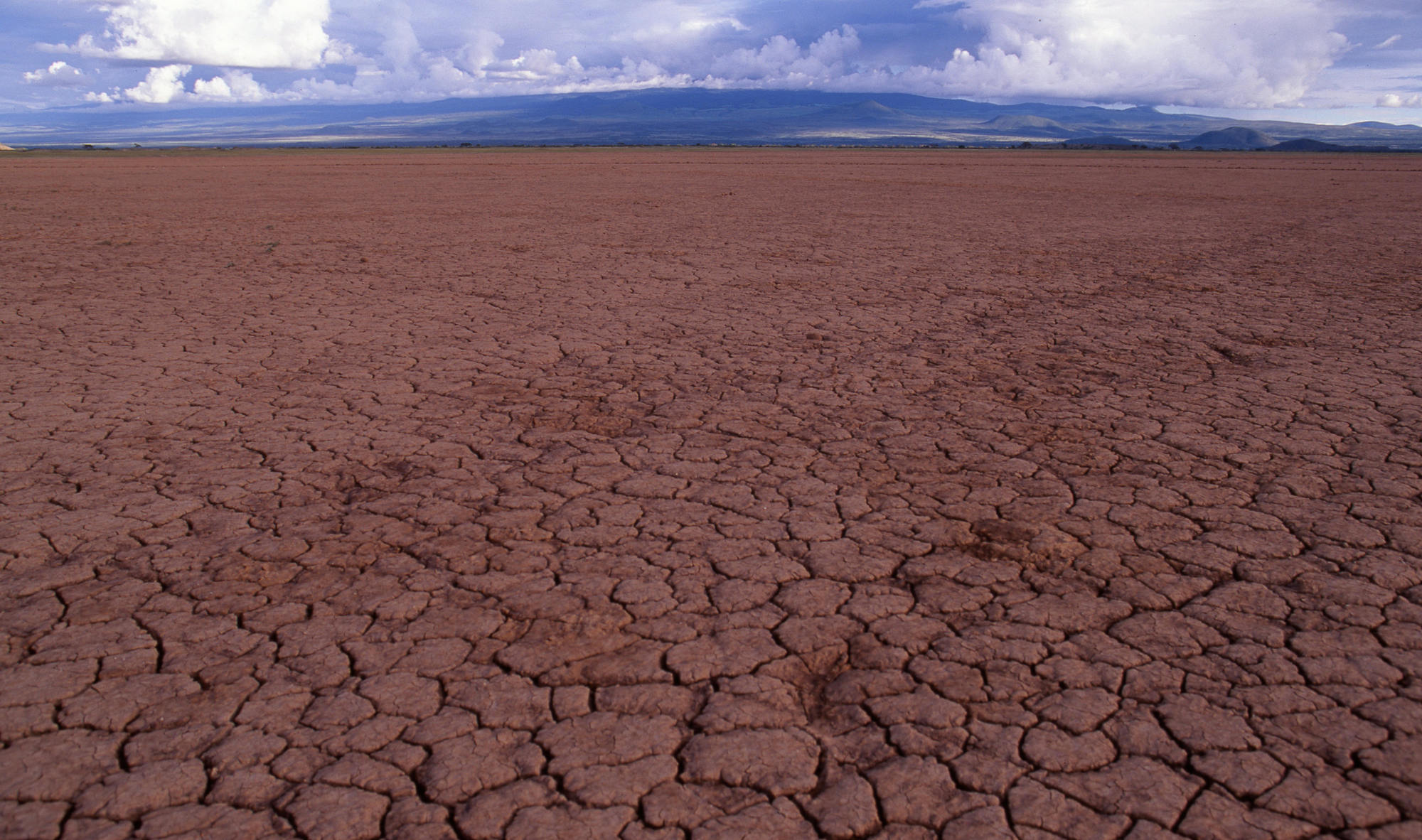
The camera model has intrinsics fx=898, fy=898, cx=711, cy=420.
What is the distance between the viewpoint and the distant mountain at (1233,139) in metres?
146

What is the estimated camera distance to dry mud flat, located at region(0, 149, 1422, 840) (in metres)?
2.23

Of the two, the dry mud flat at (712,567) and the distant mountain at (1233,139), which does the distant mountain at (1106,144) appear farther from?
the dry mud flat at (712,567)

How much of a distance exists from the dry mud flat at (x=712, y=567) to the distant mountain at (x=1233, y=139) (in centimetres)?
16063

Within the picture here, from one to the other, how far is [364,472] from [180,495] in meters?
0.75

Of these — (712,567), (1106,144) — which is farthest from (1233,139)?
(712,567)

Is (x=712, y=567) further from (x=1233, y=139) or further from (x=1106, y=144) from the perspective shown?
(x=1233, y=139)

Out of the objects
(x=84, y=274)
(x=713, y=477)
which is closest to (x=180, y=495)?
(x=713, y=477)

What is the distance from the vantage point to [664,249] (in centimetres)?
1179

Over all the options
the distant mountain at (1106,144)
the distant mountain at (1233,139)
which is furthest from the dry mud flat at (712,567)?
the distant mountain at (1233,139)

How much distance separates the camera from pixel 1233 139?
6053 inches

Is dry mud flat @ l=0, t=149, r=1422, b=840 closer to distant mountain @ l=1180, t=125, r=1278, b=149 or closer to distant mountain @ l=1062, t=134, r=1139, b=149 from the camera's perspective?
distant mountain @ l=1062, t=134, r=1139, b=149

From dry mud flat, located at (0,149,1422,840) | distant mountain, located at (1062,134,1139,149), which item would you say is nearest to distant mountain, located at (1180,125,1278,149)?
distant mountain, located at (1062,134,1139,149)

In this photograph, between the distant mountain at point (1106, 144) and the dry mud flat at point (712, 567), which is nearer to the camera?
the dry mud flat at point (712, 567)

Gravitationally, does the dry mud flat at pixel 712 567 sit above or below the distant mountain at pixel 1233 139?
below
